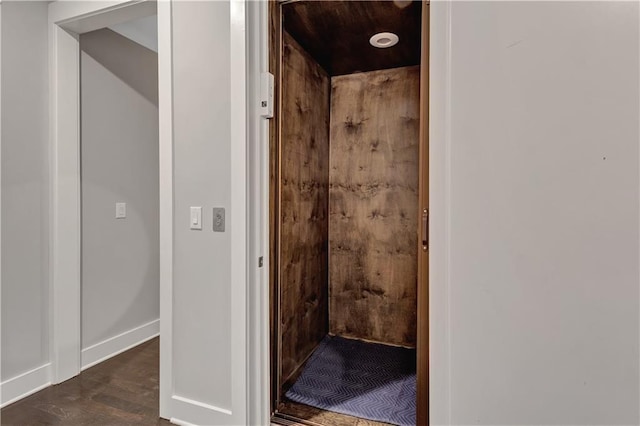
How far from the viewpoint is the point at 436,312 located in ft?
3.50

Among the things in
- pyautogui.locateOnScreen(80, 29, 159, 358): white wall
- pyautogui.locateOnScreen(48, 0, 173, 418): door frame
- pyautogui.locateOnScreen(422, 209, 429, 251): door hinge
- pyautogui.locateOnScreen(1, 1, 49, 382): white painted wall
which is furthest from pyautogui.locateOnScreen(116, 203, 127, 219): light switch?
pyautogui.locateOnScreen(422, 209, 429, 251): door hinge

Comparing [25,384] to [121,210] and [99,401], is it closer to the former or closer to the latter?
[99,401]

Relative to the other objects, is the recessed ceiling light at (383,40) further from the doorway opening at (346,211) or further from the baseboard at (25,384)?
the baseboard at (25,384)

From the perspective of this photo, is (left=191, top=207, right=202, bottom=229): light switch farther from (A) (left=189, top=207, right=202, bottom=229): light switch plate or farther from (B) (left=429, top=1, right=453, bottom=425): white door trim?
(B) (left=429, top=1, right=453, bottom=425): white door trim

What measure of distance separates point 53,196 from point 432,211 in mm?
2184

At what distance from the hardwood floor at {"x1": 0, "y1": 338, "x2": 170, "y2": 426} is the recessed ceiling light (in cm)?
236

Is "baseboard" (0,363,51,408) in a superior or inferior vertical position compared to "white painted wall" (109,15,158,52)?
inferior

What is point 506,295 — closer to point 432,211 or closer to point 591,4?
point 432,211

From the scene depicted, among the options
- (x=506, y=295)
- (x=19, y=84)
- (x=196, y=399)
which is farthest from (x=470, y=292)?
(x=19, y=84)

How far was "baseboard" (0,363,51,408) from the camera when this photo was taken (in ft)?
6.01

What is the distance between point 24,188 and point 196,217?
1.14 metres

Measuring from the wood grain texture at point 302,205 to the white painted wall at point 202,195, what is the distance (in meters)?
0.36

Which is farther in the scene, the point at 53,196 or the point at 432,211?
the point at 53,196

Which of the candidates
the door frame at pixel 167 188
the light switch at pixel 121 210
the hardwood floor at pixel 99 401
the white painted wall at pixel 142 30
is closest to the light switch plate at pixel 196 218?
the door frame at pixel 167 188
